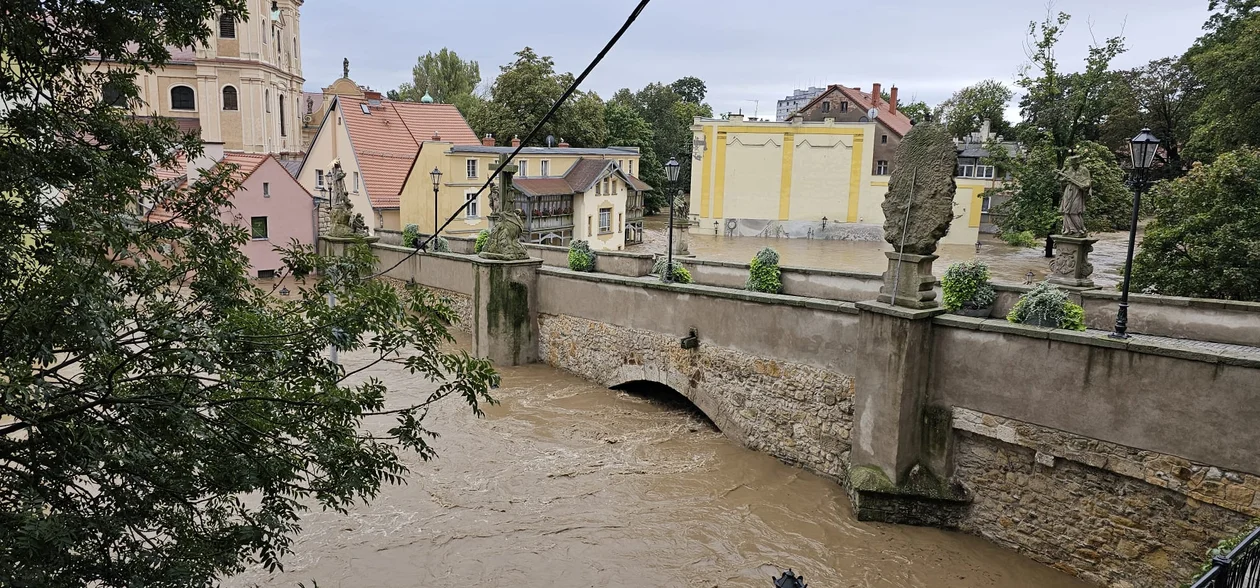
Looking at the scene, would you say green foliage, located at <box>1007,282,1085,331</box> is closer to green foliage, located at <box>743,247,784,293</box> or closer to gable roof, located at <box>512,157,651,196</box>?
green foliage, located at <box>743,247,784,293</box>

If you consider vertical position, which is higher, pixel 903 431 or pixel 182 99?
pixel 182 99

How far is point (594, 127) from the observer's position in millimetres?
45406

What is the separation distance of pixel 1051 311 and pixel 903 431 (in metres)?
2.37

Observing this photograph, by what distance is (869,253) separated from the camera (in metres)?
36.9

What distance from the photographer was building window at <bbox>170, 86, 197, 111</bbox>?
41469 mm

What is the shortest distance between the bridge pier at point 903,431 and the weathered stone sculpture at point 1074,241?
194 inches

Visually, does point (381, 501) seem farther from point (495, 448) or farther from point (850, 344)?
point (850, 344)

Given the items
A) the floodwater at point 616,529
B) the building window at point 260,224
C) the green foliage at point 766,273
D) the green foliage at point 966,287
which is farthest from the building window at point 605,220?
the green foliage at point 966,287

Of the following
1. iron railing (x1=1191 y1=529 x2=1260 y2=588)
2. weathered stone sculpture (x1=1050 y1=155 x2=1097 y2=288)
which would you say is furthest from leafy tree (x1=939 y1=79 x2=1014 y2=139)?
iron railing (x1=1191 y1=529 x2=1260 y2=588)

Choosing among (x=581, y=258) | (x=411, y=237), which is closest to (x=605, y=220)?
(x=411, y=237)

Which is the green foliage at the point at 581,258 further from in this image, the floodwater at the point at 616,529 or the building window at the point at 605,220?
the building window at the point at 605,220

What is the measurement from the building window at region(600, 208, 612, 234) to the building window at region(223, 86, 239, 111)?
72.2 ft

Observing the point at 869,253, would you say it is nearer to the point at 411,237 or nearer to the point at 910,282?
the point at 411,237

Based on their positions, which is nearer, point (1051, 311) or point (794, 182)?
point (1051, 311)
